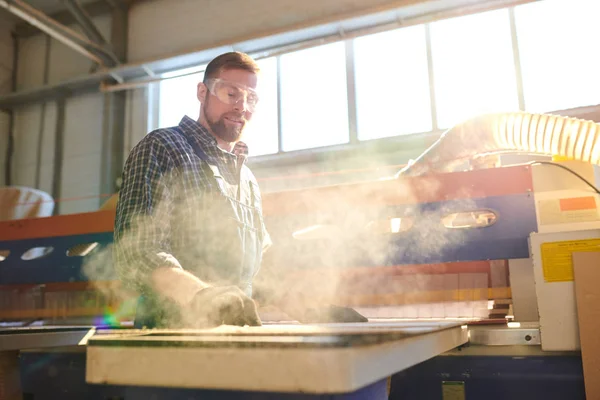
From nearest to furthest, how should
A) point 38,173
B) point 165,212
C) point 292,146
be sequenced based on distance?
point 165,212
point 292,146
point 38,173

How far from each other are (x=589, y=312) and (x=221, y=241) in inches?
41.1

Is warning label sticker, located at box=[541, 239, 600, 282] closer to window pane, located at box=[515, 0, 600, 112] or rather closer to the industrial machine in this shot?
the industrial machine

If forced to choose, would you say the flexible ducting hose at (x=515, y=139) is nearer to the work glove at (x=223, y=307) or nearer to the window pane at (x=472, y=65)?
the work glove at (x=223, y=307)

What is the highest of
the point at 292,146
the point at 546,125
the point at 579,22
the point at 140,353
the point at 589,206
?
the point at 579,22

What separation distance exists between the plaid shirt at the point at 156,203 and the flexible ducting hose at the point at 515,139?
0.89m

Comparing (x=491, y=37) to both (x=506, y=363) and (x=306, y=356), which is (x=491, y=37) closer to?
(x=506, y=363)

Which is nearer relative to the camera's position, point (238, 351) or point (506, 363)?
point (238, 351)

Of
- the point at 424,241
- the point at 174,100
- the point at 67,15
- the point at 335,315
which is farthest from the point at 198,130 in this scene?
the point at 67,15

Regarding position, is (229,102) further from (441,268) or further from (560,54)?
(560,54)

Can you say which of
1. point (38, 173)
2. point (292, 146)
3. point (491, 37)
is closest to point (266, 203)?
point (292, 146)

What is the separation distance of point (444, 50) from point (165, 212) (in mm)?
3115

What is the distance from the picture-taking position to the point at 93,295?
252 cm

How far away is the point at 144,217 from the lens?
4.33 ft

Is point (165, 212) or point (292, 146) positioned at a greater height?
point (292, 146)
